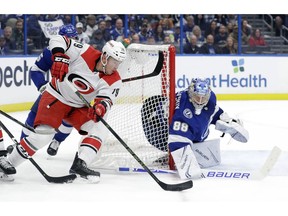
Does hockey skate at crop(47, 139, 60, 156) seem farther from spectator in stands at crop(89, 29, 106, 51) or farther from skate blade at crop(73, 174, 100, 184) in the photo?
spectator in stands at crop(89, 29, 106, 51)

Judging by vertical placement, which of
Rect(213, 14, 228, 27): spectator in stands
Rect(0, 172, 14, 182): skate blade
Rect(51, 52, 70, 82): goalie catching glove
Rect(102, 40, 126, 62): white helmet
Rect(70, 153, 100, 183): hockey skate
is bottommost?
Rect(0, 172, 14, 182): skate blade

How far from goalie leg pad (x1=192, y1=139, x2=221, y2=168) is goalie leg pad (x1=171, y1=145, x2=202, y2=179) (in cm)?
24

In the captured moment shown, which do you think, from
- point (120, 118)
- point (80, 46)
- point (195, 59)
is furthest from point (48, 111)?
point (195, 59)

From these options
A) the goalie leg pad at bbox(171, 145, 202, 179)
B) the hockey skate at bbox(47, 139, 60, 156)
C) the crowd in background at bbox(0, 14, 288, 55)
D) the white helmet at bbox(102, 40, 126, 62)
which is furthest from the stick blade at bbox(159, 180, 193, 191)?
the crowd in background at bbox(0, 14, 288, 55)

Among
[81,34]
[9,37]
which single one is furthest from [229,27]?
[9,37]

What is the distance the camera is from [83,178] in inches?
161

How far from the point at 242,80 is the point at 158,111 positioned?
5.06 metres

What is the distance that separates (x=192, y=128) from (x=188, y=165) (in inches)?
10.3

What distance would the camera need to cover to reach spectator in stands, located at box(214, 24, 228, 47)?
9.77m

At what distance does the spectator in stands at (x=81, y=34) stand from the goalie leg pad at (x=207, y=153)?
4739mm

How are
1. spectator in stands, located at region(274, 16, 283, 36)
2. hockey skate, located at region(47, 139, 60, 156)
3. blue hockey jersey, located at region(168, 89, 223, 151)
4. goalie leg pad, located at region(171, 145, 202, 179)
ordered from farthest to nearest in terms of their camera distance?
spectator in stands, located at region(274, 16, 283, 36)
hockey skate, located at region(47, 139, 60, 156)
blue hockey jersey, located at region(168, 89, 223, 151)
goalie leg pad, located at region(171, 145, 202, 179)

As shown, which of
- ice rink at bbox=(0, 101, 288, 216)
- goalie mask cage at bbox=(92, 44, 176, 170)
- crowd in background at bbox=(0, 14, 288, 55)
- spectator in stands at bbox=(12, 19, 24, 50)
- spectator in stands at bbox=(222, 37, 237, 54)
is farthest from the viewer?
spectator in stands at bbox=(222, 37, 237, 54)

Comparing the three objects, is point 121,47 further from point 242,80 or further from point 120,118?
point 242,80

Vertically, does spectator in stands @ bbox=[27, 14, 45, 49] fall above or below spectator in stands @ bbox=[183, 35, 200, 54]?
above
